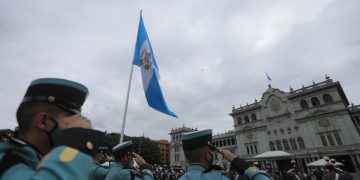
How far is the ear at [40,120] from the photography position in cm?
109

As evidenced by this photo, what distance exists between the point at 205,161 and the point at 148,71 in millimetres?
4183

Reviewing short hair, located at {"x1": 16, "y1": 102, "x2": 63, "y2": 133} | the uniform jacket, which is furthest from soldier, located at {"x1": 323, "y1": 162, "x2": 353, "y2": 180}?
short hair, located at {"x1": 16, "y1": 102, "x2": 63, "y2": 133}

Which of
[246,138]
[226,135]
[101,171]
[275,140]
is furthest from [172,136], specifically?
[101,171]

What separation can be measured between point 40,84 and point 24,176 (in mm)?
614

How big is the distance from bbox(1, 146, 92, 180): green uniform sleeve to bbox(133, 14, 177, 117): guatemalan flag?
4.15m

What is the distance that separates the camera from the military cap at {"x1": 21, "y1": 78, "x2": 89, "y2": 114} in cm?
118

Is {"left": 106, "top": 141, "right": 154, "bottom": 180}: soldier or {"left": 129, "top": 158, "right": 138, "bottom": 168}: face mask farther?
{"left": 129, "top": 158, "right": 138, "bottom": 168}: face mask

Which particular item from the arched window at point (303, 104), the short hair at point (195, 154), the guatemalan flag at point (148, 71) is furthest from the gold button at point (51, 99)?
the arched window at point (303, 104)

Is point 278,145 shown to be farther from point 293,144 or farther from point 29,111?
point 29,111

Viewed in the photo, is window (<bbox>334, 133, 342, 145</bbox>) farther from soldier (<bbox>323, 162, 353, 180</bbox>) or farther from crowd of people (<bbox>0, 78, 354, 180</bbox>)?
crowd of people (<bbox>0, 78, 354, 180</bbox>)

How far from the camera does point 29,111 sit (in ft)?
3.69

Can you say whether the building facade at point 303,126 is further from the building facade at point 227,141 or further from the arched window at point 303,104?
the building facade at point 227,141

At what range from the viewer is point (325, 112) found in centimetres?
3045

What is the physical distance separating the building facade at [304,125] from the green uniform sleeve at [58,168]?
35788 millimetres
